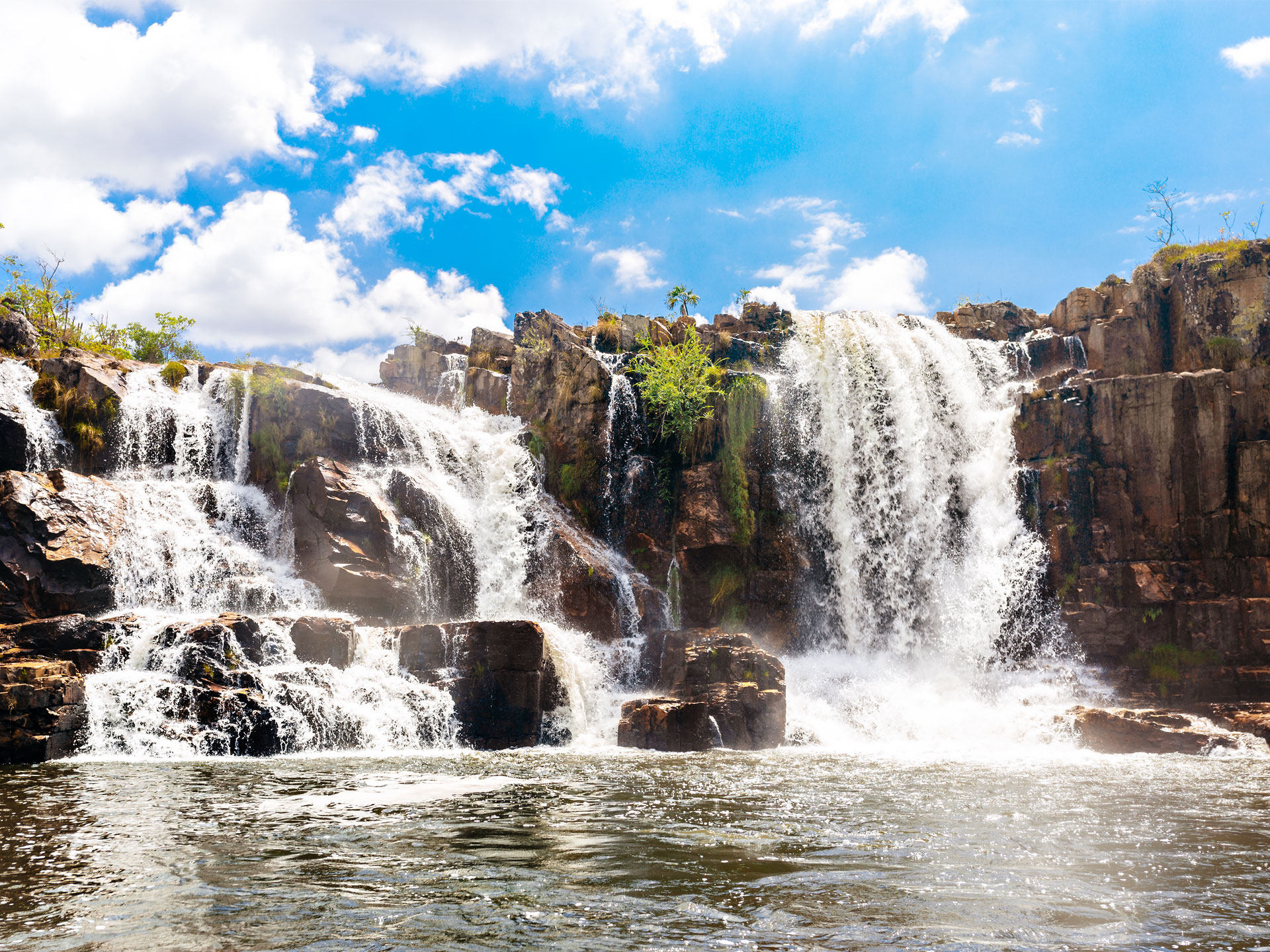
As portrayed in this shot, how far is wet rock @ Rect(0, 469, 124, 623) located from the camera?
18.1 m

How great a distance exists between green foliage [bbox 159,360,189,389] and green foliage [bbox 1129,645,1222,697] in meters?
29.5

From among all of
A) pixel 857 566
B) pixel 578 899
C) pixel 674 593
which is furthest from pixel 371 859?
pixel 857 566

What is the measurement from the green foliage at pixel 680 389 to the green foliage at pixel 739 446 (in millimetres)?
731

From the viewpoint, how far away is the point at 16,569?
59.6 ft

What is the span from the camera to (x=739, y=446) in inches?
1051

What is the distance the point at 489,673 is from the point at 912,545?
46.2ft

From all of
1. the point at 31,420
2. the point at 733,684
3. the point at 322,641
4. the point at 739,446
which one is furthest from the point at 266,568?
the point at 739,446

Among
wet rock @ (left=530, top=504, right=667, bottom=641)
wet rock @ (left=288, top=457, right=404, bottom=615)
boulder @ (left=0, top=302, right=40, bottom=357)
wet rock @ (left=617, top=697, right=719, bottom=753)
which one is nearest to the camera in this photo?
wet rock @ (left=617, top=697, right=719, bottom=753)

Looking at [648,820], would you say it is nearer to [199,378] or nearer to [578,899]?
[578,899]

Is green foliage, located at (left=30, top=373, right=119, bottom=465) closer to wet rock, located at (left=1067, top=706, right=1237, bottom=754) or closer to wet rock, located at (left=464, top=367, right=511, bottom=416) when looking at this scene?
wet rock, located at (left=464, top=367, right=511, bottom=416)

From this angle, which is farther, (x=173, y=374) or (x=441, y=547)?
(x=173, y=374)

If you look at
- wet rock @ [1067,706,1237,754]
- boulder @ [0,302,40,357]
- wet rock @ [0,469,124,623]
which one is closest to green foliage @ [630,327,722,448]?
wet rock @ [1067,706,1237,754]

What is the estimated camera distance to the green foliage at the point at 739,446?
25625 mm

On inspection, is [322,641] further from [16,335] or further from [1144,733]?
[1144,733]
